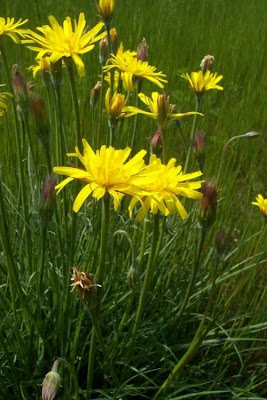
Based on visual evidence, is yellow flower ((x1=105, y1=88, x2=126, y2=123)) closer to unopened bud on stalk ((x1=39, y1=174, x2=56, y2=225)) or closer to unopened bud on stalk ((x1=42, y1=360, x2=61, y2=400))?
unopened bud on stalk ((x1=39, y1=174, x2=56, y2=225))

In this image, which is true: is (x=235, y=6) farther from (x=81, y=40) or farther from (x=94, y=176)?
(x=94, y=176)

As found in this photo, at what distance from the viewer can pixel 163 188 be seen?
0.90 m

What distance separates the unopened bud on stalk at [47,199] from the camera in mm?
928

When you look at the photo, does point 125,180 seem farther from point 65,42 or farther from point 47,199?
point 65,42

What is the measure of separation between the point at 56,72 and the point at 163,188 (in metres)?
0.37

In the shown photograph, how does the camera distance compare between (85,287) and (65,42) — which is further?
(65,42)

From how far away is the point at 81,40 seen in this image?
1.11 meters

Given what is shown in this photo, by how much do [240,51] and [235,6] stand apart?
1578 mm

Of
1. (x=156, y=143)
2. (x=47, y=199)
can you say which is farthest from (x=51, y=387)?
(x=156, y=143)

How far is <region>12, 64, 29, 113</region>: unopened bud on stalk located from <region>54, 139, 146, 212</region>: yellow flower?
0.92 ft

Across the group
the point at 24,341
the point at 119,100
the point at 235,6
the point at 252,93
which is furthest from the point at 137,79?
the point at 235,6

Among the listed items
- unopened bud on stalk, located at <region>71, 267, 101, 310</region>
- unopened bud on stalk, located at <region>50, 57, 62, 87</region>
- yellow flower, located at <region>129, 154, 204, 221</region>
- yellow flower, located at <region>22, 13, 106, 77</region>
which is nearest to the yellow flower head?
yellow flower, located at <region>22, 13, 106, 77</region>

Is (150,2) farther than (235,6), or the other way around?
(235,6)

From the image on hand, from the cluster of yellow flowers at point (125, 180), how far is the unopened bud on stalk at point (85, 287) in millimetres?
100
